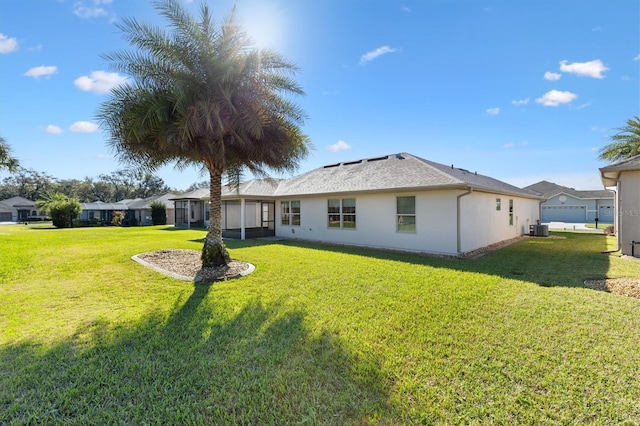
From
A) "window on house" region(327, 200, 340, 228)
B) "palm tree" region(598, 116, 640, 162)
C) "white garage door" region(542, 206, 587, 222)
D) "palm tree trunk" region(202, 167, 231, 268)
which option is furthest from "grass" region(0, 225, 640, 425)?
"white garage door" region(542, 206, 587, 222)

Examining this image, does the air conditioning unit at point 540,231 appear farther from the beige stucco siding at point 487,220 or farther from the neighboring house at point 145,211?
the neighboring house at point 145,211

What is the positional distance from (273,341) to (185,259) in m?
7.57

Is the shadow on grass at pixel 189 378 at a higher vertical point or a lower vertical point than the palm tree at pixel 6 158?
lower

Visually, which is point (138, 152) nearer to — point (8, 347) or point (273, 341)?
point (8, 347)

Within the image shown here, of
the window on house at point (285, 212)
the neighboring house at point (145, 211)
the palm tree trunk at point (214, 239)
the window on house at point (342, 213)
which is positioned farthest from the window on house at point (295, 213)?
the neighboring house at point (145, 211)

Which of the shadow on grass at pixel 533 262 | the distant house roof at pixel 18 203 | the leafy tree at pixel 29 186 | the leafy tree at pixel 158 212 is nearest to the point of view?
the shadow on grass at pixel 533 262

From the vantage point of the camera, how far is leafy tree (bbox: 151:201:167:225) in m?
32.3

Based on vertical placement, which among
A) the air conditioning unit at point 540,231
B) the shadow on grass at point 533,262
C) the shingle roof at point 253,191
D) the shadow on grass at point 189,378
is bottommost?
the shadow on grass at point 189,378

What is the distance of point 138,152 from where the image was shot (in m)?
8.43

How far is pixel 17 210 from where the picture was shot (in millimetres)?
53281

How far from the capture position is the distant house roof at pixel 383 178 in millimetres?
11883

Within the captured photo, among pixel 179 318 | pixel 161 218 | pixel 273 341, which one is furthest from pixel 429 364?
pixel 161 218

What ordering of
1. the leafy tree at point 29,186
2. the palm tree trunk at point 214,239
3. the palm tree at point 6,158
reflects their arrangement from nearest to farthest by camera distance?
the palm tree trunk at point 214,239 → the palm tree at point 6,158 → the leafy tree at point 29,186

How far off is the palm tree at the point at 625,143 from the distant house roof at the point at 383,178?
867cm
